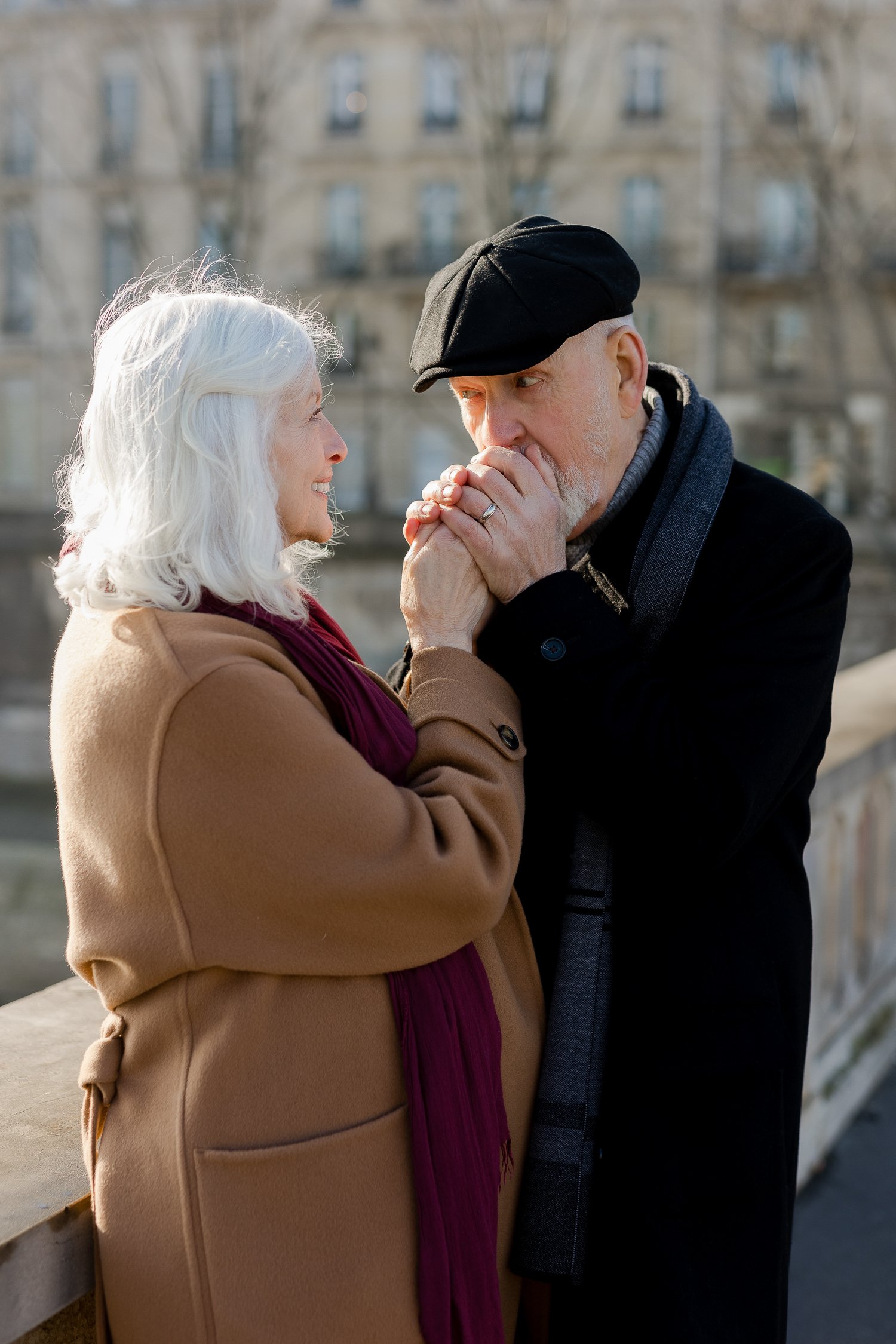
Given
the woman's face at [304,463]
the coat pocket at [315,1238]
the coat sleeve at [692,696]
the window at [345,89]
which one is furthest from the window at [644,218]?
the coat pocket at [315,1238]

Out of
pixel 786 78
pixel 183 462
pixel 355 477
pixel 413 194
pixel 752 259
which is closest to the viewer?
pixel 183 462

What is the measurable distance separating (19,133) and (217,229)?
6.09 metres

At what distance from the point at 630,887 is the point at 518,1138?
1.25 feet

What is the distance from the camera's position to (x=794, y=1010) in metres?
1.94

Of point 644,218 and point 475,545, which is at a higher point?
point 644,218

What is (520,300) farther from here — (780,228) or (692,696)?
(780,228)

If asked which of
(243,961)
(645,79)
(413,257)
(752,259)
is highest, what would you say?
(645,79)

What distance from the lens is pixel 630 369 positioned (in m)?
2.04

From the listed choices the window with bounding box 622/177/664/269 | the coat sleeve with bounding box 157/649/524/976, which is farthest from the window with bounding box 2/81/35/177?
the coat sleeve with bounding box 157/649/524/976

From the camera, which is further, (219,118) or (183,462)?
(219,118)

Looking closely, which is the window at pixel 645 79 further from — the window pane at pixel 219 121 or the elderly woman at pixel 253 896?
the elderly woman at pixel 253 896

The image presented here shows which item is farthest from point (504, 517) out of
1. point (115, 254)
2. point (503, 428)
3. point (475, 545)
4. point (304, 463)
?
point (115, 254)

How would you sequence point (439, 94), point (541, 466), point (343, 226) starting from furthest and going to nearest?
point (343, 226)
point (439, 94)
point (541, 466)

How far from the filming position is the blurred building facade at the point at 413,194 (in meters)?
23.8
